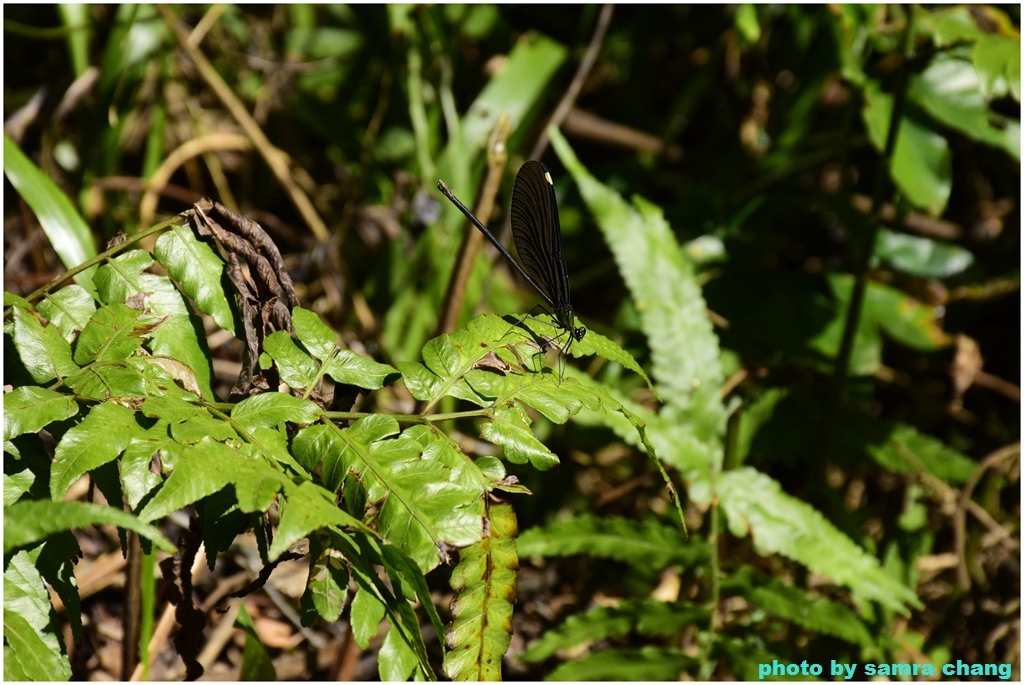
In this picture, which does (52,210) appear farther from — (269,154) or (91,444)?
(91,444)

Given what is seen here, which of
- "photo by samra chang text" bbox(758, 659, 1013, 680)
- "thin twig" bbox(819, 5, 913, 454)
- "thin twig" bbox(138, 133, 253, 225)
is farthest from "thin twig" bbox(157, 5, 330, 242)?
"photo by samra chang text" bbox(758, 659, 1013, 680)

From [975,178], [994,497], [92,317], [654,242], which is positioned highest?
[92,317]

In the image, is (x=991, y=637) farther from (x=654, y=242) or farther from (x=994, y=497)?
(x=654, y=242)

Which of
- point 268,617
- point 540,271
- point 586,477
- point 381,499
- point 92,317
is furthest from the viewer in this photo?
point 586,477

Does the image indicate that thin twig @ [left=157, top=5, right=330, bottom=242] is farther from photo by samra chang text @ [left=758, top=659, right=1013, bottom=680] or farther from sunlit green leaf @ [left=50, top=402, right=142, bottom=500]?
photo by samra chang text @ [left=758, top=659, right=1013, bottom=680]

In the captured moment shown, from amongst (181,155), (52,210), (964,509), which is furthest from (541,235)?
(181,155)

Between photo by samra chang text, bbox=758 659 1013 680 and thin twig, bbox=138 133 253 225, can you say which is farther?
thin twig, bbox=138 133 253 225

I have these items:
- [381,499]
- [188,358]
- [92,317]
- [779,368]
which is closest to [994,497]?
[779,368]

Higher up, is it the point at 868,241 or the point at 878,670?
the point at 868,241
